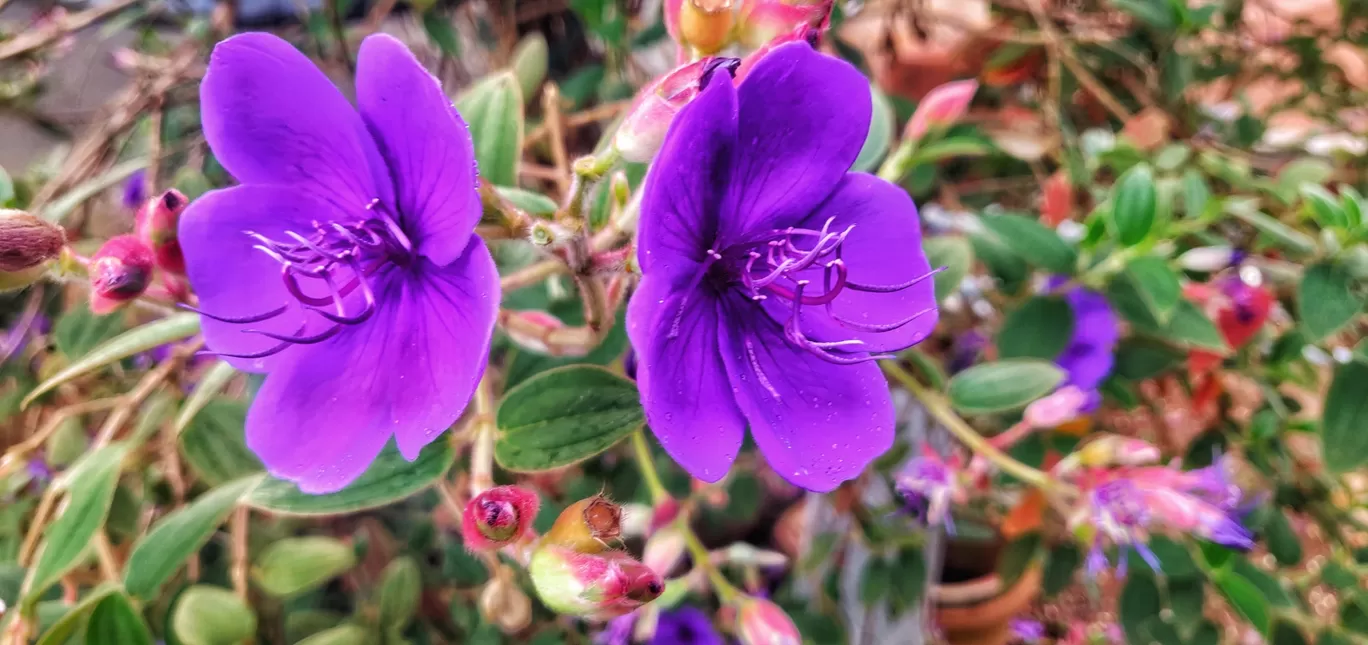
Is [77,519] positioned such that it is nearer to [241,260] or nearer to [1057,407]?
[241,260]

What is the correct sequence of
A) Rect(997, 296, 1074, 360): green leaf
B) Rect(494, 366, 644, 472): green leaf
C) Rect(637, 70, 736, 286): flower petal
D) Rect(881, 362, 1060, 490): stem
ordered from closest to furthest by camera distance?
1. Rect(637, 70, 736, 286): flower petal
2. Rect(494, 366, 644, 472): green leaf
3. Rect(881, 362, 1060, 490): stem
4. Rect(997, 296, 1074, 360): green leaf

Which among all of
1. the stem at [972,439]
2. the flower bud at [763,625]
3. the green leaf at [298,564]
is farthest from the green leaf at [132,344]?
the stem at [972,439]

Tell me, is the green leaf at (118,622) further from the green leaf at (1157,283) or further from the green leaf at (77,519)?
the green leaf at (1157,283)

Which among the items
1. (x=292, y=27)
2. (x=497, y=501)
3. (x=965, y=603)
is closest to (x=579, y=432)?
(x=497, y=501)

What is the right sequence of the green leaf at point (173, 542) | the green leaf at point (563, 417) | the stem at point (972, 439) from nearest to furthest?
the green leaf at point (563, 417), the green leaf at point (173, 542), the stem at point (972, 439)

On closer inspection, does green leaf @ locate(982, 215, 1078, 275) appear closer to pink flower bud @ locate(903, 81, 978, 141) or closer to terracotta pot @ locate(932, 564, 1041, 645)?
pink flower bud @ locate(903, 81, 978, 141)

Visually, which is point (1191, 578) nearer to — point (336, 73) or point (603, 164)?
point (603, 164)

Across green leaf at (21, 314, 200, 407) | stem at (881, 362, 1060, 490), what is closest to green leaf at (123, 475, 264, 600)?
green leaf at (21, 314, 200, 407)
